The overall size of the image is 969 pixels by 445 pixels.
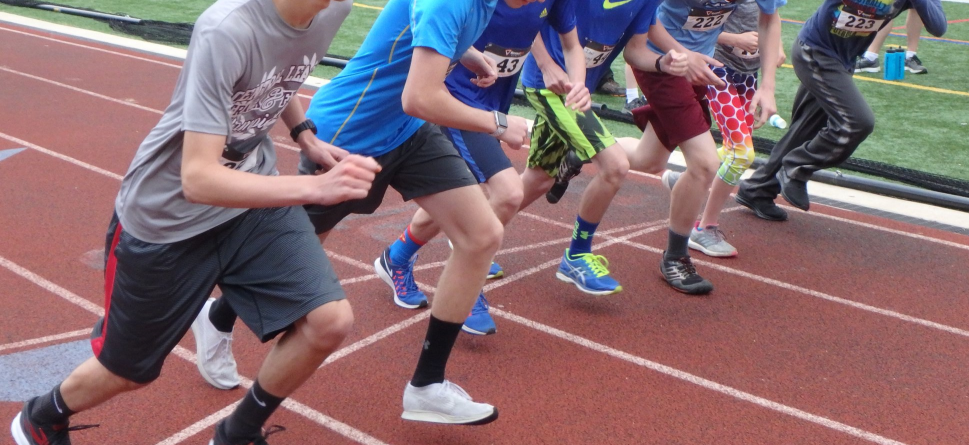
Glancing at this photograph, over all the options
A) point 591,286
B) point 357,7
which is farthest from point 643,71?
point 357,7

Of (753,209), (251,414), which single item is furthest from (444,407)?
(753,209)

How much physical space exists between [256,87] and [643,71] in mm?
2624

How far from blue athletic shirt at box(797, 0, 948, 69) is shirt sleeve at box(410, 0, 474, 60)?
11.3ft

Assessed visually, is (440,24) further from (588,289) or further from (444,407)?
(588,289)

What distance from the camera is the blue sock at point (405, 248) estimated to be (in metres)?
4.32

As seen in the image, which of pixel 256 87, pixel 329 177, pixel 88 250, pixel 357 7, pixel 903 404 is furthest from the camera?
pixel 357 7

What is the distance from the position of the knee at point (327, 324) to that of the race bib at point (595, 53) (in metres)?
2.28

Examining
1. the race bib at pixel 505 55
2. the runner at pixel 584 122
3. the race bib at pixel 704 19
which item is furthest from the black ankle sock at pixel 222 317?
the race bib at pixel 704 19

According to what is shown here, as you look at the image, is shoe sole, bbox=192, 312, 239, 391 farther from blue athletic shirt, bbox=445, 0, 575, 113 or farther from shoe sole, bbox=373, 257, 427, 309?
blue athletic shirt, bbox=445, 0, 575, 113

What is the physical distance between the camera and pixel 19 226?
5.30 m

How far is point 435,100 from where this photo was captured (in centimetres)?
297

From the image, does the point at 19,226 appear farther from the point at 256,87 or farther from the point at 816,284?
the point at 816,284

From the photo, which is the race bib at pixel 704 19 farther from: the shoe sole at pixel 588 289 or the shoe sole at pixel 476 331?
the shoe sole at pixel 476 331

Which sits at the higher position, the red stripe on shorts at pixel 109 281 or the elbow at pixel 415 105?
the elbow at pixel 415 105
